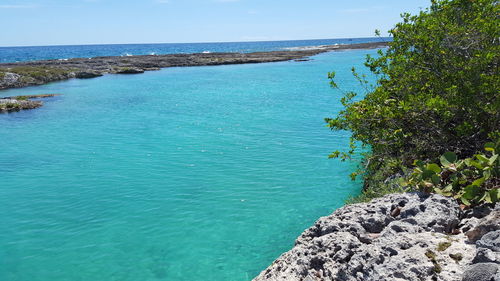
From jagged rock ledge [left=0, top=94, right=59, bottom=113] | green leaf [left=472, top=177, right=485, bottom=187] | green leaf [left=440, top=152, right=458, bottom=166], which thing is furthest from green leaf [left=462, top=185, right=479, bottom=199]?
jagged rock ledge [left=0, top=94, right=59, bottom=113]

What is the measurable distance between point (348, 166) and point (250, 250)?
9.71 m

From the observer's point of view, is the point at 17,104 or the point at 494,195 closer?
the point at 494,195

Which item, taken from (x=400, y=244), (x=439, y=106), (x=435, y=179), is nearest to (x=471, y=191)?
(x=435, y=179)

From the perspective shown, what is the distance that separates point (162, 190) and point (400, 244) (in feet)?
43.1

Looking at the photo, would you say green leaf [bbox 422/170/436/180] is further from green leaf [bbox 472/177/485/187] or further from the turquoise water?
the turquoise water

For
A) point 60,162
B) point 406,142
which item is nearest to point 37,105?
point 60,162

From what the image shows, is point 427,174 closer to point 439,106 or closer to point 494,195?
point 494,195

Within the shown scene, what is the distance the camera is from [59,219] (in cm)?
1542

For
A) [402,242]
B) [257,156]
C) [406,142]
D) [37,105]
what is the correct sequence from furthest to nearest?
[37,105]
[257,156]
[406,142]
[402,242]

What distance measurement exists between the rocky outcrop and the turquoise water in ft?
14.0

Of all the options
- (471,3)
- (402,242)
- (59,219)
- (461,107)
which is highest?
(471,3)

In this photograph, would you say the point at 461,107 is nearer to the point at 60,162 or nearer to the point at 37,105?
the point at 60,162

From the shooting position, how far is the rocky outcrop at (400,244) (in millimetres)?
5781

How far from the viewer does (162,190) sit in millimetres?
17781
